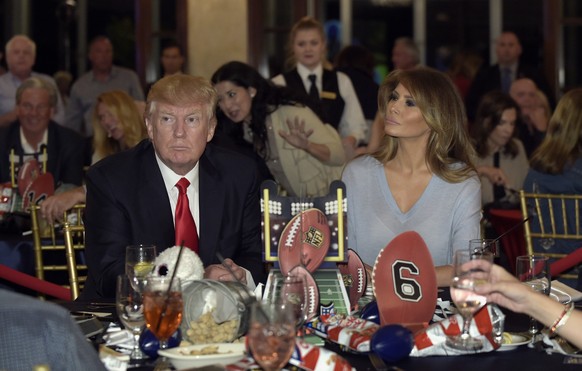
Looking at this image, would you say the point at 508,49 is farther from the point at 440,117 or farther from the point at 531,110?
the point at 440,117

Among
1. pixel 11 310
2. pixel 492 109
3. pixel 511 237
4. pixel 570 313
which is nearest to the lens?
pixel 11 310

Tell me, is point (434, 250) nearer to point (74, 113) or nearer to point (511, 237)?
point (511, 237)

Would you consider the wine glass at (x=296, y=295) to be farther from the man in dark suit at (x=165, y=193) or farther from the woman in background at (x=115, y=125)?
the woman in background at (x=115, y=125)

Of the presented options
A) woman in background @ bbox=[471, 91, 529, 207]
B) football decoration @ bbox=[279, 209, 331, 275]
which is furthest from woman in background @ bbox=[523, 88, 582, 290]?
football decoration @ bbox=[279, 209, 331, 275]

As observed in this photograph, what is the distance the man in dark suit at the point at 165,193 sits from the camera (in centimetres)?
336

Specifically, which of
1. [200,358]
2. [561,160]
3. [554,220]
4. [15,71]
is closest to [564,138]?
[561,160]

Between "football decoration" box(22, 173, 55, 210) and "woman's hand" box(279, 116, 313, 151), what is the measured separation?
1472 millimetres

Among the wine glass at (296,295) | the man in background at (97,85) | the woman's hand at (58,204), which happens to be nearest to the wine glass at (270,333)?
the wine glass at (296,295)

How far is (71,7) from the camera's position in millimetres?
11922

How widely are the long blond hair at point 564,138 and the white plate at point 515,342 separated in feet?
9.11

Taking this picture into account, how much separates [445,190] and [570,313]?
4.74 feet

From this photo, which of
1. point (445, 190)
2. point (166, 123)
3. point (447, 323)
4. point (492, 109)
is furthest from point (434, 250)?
point (492, 109)

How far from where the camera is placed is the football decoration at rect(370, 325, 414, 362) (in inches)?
91.0

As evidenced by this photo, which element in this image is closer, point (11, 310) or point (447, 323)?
point (11, 310)
